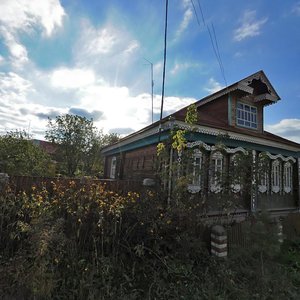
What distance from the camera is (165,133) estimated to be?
7934mm

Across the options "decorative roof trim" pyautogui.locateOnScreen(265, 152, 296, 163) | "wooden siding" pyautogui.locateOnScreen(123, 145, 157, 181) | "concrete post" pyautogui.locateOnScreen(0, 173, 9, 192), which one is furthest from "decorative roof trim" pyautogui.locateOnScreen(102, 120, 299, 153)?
"concrete post" pyautogui.locateOnScreen(0, 173, 9, 192)

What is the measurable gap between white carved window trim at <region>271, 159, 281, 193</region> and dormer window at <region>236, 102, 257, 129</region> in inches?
82.7

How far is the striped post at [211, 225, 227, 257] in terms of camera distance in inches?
208

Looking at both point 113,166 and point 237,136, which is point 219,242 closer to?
point 237,136

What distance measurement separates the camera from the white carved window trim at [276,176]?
11.1 meters

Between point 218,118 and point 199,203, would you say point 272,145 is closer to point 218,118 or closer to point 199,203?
point 218,118

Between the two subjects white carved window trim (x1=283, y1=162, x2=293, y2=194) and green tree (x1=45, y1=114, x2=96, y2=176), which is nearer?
white carved window trim (x1=283, y1=162, x2=293, y2=194)

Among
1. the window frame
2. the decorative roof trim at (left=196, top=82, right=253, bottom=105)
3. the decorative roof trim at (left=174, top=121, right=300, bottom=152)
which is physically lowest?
the decorative roof trim at (left=174, top=121, right=300, bottom=152)

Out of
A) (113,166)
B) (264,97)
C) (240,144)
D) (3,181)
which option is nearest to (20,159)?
(3,181)

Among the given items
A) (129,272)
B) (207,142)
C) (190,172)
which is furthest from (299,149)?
(129,272)

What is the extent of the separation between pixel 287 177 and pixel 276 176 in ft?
3.68

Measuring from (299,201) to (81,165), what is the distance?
14.1 metres

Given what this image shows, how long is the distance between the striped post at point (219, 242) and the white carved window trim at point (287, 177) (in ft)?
26.1

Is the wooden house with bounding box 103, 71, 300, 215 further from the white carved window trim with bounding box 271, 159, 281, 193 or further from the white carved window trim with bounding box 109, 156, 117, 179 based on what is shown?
the white carved window trim with bounding box 109, 156, 117, 179
